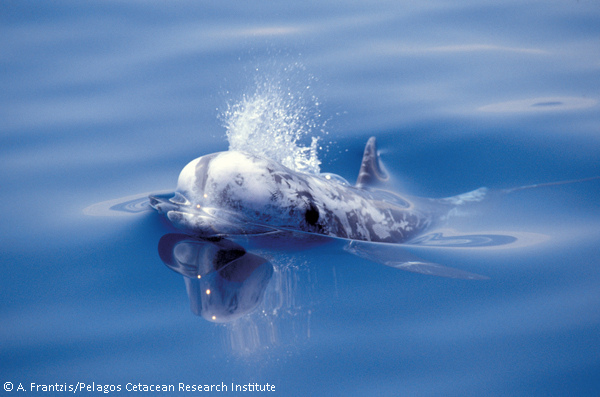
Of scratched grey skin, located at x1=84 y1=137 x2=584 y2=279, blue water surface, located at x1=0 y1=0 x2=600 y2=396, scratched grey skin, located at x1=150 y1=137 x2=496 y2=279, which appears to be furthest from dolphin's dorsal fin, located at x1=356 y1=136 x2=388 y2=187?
scratched grey skin, located at x1=150 y1=137 x2=496 y2=279

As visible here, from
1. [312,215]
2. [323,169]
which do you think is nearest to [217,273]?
[312,215]

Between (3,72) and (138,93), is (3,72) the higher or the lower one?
the higher one

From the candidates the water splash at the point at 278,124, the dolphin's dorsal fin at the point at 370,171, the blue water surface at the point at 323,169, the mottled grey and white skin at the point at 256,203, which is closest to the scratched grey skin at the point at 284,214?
the mottled grey and white skin at the point at 256,203

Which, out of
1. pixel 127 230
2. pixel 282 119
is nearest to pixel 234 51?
pixel 282 119

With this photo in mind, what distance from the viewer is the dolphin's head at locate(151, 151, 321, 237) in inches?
142

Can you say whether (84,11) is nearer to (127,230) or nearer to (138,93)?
(138,93)

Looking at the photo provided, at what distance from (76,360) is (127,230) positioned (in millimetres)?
1244

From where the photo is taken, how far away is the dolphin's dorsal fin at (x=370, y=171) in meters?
4.93

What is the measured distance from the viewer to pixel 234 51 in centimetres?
708

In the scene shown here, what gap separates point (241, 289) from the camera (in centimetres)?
329

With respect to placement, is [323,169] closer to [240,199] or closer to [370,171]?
[370,171]

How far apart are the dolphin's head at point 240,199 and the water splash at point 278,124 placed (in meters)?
0.56

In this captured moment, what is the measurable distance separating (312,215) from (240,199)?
1.64 feet

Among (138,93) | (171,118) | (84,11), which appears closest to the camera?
(171,118)
